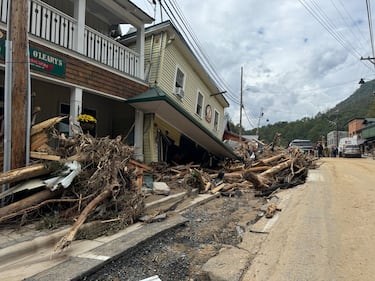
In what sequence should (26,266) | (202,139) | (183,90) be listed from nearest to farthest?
(26,266) → (202,139) → (183,90)

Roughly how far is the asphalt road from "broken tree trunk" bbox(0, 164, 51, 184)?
3945 millimetres

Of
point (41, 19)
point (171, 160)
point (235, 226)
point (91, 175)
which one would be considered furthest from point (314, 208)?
point (41, 19)

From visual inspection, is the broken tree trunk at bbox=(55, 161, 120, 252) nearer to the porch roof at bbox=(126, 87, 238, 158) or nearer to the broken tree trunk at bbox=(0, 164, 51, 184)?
the broken tree trunk at bbox=(0, 164, 51, 184)

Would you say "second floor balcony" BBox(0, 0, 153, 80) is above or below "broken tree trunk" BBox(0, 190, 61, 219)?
above

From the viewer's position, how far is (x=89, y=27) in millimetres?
9484

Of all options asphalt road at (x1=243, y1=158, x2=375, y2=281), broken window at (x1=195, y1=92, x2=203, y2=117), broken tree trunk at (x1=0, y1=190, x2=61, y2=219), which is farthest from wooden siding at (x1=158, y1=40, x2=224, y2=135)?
broken tree trunk at (x1=0, y1=190, x2=61, y2=219)

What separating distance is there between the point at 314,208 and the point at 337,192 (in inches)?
A: 102

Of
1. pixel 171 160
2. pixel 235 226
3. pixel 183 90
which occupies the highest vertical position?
pixel 183 90

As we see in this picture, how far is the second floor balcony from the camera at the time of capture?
776cm

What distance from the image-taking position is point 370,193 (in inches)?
357

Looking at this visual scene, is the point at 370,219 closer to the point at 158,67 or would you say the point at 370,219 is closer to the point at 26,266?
the point at 26,266

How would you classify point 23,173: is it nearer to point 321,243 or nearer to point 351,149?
point 321,243

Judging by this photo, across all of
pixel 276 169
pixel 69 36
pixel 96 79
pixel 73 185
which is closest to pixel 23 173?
pixel 73 185

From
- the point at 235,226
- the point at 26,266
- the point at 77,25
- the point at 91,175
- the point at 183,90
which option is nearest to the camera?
Answer: the point at 26,266
